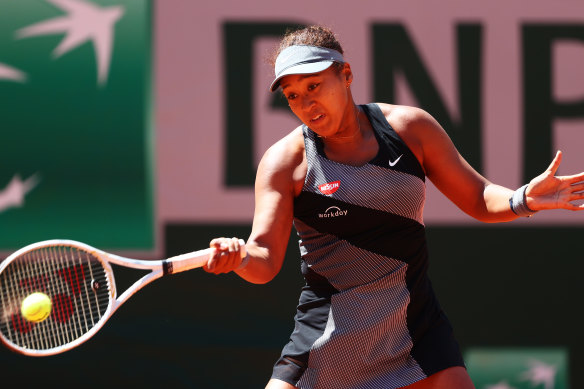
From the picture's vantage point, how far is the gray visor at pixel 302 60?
9.19 feet

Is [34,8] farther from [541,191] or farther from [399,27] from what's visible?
[541,191]

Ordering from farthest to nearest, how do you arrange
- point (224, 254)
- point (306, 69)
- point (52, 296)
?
1. point (52, 296)
2. point (306, 69)
3. point (224, 254)

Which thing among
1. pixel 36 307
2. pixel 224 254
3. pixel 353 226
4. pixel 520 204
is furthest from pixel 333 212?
pixel 36 307

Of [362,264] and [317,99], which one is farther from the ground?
[317,99]

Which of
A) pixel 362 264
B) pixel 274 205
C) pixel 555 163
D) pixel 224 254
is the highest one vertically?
pixel 555 163

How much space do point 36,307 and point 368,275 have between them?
1.11m

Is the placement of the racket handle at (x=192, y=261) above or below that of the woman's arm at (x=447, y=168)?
below

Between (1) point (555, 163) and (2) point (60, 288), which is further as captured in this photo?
(2) point (60, 288)

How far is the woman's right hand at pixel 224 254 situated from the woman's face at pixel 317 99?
0.49 meters

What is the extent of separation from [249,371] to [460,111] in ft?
6.22

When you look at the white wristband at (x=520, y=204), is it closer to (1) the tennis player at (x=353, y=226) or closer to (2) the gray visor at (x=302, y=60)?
(1) the tennis player at (x=353, y=226)

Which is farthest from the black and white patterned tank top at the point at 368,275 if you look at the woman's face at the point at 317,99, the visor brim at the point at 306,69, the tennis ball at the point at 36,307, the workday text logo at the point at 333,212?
the tennis ball at the point at 36,307

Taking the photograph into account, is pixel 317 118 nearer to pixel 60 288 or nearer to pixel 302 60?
pixel 302 60

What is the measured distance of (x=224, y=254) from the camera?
A: 8.72 ft
